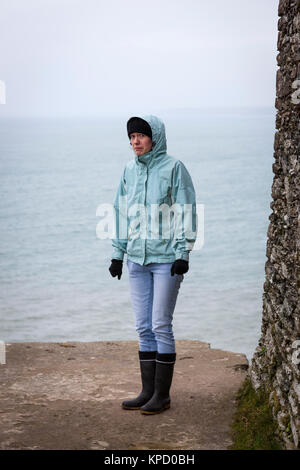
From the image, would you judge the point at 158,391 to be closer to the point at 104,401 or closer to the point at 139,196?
the point at 104,401

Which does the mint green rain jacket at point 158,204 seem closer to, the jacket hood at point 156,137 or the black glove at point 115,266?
the jacket hood at point 156,137

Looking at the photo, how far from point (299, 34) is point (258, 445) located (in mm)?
2436

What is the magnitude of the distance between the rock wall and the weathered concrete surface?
0.53m

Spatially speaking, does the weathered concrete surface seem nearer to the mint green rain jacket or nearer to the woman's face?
the mint green rain jacket

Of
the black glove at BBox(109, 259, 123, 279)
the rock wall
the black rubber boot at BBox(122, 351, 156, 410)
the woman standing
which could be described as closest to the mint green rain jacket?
the woman standing

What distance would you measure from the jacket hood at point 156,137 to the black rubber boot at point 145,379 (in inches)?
53.3

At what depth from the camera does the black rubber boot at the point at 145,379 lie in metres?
5.41

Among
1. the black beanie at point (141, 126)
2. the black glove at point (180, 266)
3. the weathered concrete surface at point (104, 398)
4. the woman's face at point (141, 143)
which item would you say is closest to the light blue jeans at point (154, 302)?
the black glove at point (180, 266)

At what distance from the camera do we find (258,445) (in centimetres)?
471

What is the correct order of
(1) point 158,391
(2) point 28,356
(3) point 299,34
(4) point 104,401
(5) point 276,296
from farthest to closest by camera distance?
1. (2) point 28,356
2. (4) point 104,401
3. (1) point 158,391
4. (5) point 276,296
5. (3) point 299,34

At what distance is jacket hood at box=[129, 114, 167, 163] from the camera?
5.15 metres

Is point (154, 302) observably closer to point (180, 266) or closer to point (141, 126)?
point (180, 266)

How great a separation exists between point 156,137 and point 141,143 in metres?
0.11
